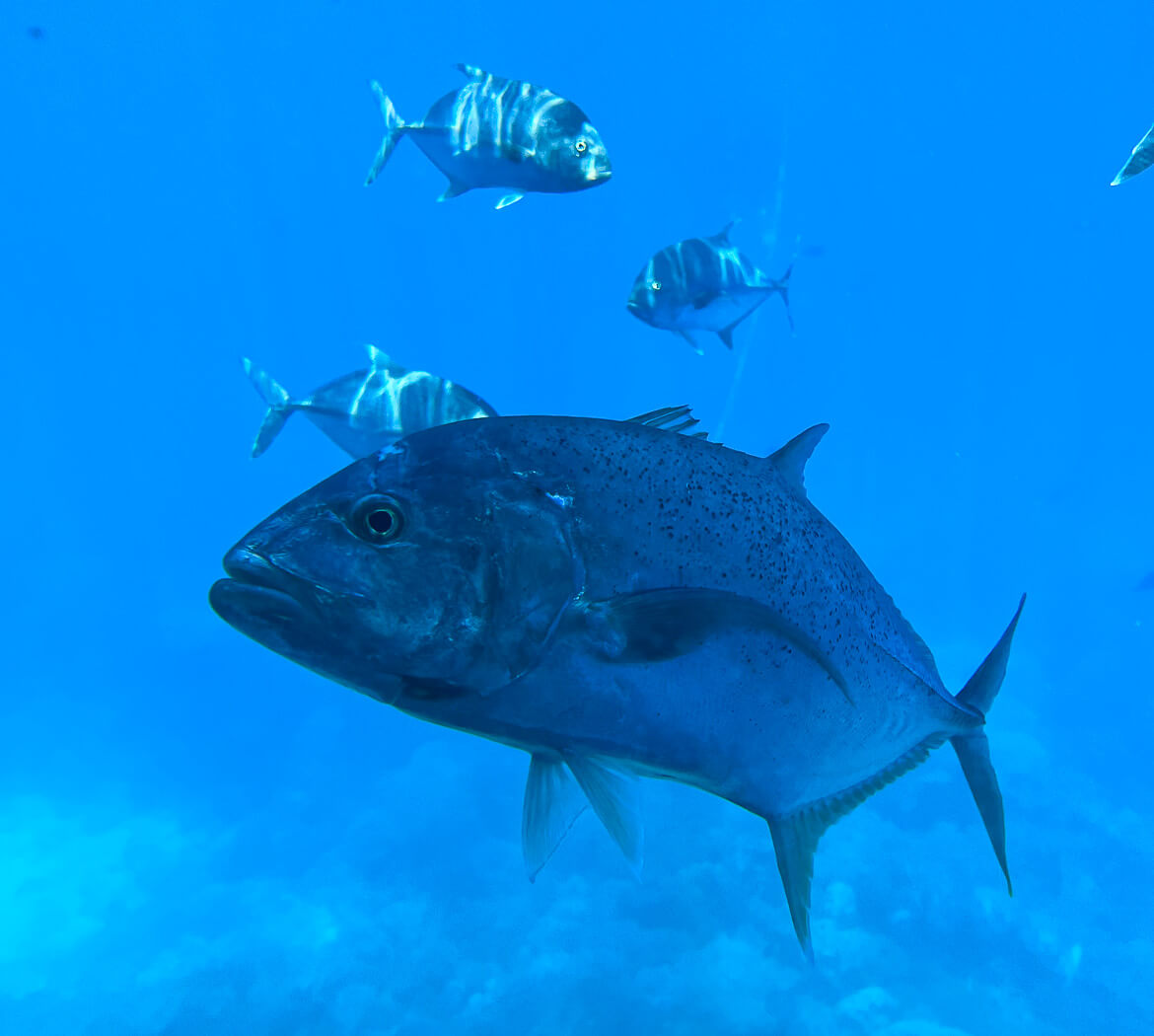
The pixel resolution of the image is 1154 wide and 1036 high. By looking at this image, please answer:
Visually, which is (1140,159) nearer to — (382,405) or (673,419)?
(673,419)

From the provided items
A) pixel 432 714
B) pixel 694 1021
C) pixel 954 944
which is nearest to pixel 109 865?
pixel 694 1021

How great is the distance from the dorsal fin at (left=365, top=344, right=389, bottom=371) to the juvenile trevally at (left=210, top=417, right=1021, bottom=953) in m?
3.32

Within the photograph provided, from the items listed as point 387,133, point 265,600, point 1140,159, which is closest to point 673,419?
point 265,600

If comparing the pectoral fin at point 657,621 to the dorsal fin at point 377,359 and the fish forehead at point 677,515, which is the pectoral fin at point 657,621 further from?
the dorsal fin at point 377,359

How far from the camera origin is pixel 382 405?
4344 millimetres

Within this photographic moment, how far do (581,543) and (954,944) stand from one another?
1319cm

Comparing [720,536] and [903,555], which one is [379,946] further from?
[903,555]

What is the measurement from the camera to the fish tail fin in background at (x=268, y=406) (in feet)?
19.0

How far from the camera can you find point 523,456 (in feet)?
4.70

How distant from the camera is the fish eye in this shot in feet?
4.24

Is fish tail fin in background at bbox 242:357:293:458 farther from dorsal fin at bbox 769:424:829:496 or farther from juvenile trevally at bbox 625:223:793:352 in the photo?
dorsal fin at bbox 769:424:829:496

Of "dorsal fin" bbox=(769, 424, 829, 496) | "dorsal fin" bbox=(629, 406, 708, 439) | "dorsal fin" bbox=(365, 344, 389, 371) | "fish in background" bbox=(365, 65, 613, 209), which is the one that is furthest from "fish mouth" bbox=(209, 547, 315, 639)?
"dorsal fin" bbox=(365, 344, 389, 371)

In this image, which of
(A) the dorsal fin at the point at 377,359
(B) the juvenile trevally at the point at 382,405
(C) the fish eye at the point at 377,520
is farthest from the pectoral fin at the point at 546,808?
(A) the dorsal fin at the point at 377,359

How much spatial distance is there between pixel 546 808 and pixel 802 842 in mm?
607
